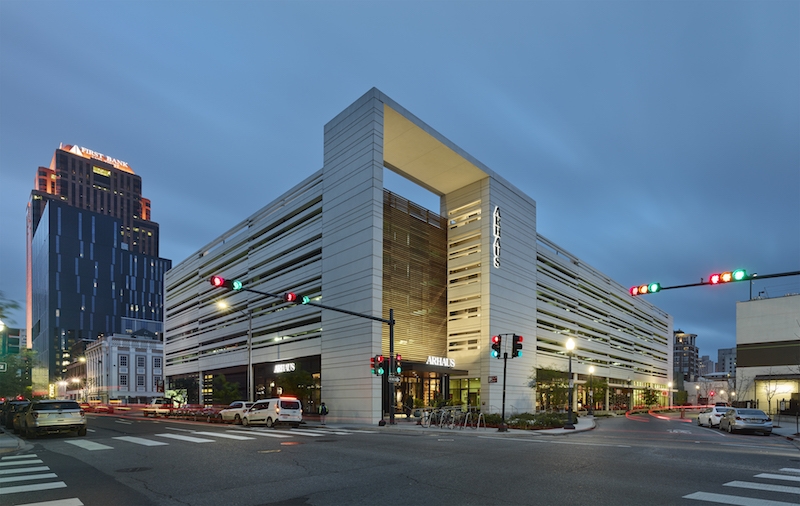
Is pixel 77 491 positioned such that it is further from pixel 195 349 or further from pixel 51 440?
pixel 195 349

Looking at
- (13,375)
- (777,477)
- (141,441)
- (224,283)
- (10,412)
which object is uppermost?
(224,283)

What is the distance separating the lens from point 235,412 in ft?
112

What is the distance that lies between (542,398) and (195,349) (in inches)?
1992

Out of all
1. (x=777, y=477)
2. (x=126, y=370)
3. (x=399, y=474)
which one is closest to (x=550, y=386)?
(x=777, y=477)

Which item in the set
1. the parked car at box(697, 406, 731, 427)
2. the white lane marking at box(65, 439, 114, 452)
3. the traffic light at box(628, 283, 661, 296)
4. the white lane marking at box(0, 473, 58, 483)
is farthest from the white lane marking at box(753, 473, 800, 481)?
the parked car at box(697, 406, 731, 427)

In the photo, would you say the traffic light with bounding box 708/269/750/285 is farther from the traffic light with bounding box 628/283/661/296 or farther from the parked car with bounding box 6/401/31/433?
the parked car with bounding box 6/401/31/433

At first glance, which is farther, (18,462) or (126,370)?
(126,370)

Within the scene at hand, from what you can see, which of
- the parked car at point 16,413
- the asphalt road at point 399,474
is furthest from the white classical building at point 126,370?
the asphalt road at point 399,474

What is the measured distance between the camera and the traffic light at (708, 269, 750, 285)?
61.4 ft

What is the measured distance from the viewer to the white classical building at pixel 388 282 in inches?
1704

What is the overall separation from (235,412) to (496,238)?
101ft

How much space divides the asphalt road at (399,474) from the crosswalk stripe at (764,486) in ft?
0.07

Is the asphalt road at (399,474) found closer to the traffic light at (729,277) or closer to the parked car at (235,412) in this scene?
the traffic light at (729,277)

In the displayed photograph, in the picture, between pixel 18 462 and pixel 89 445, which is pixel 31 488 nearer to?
pixel 18 462
